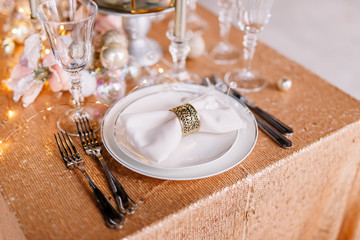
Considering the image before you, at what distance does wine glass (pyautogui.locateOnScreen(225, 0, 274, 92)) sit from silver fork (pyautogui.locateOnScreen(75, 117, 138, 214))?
1.32ft

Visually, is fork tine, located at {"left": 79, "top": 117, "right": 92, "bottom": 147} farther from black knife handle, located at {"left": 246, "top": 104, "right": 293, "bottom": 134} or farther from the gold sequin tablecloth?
black knife handle, located at {"left": 246, "top": 104, "right": 293, "bottom": 134}

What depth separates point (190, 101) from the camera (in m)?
0.82

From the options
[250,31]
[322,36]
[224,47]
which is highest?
[250,31]

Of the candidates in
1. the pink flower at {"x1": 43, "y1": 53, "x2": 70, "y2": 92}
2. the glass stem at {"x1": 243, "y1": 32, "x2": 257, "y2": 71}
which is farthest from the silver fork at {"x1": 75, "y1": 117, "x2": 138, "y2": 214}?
the glass stem at {"x1": 243, "y1": 32, "x2": 257, "y2": 71}

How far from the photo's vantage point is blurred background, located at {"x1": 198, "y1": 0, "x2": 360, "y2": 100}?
2.33 meters

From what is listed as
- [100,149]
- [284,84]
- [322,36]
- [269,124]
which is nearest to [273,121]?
[269,124]

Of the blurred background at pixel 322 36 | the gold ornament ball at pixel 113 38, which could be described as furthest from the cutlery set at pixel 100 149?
the blurred background at pixel 322 36

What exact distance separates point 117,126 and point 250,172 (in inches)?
10.9

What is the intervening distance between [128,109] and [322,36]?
7.33 ft

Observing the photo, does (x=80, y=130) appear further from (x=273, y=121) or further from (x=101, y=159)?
(x=273, y=121)

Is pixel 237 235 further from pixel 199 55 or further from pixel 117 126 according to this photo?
pixel 199 55

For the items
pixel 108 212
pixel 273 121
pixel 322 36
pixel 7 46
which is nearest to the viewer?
pixel 108 212

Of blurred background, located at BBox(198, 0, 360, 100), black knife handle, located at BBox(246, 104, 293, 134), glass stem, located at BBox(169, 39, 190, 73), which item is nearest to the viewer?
black knife handle, located at BBox(246, 104, 293, 134)

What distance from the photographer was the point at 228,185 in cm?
72
